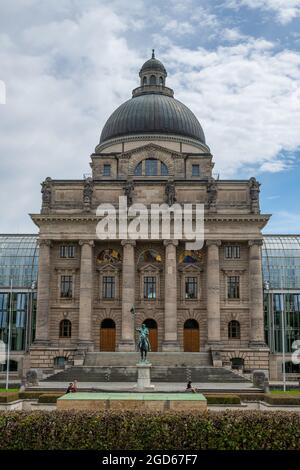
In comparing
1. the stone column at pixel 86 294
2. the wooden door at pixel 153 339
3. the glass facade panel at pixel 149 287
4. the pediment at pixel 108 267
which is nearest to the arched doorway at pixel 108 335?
the stone column at pixel 86 294

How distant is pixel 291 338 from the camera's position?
68.0 m

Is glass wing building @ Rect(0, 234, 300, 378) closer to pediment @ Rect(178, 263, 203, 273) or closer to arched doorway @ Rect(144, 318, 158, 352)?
pediment @ Rect(178, 263, 203, 273)

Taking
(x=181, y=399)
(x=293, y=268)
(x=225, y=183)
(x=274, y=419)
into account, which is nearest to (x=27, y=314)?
(x=225, y=183)

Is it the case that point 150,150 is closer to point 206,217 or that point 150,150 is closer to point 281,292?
point 206,217

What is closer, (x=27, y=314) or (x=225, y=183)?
(x=225, y=183)

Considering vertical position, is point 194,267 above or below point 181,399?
above

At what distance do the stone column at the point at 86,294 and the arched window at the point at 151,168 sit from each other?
35.9ft

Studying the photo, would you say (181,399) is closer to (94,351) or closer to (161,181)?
(94,351)

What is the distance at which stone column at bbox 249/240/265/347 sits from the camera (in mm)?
61031

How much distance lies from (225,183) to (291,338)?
1903 cm

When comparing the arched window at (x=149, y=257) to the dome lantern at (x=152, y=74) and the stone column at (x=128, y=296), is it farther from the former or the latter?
the dome lantern at (x=152, y=74)

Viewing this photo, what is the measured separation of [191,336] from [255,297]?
25.4 ft

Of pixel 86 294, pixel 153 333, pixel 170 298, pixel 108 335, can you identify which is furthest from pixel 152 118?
pixel 108 335

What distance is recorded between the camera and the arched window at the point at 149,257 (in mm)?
63906
